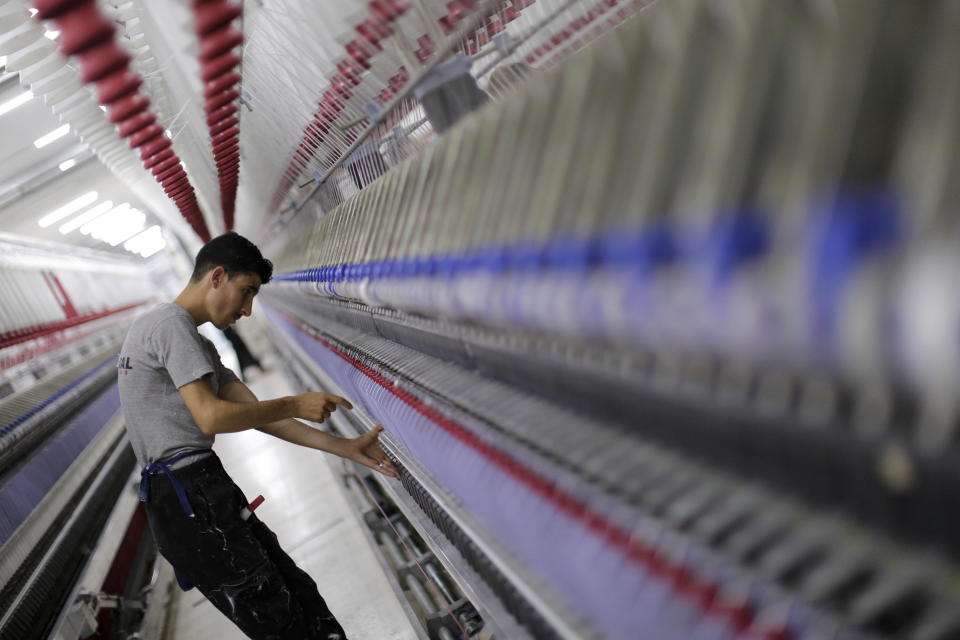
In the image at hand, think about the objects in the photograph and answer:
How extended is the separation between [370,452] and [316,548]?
2.09 metres

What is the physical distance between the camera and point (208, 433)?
195 cm

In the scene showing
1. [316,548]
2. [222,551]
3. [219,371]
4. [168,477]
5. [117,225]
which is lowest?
[316,548]

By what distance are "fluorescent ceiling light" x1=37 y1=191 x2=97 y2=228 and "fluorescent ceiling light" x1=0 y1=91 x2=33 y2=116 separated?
3797 mm

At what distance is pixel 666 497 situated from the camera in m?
0.76

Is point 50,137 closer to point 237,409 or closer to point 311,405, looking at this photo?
point 237,409

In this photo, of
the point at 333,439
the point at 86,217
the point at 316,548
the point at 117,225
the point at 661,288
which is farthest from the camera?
the point at 117,225

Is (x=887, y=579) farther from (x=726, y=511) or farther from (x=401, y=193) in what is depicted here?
(x=401, y=193)

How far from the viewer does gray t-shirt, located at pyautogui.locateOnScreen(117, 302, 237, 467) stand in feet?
6.48

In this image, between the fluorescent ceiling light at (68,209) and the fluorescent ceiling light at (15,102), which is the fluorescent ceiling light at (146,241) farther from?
the fluorescent ceiling light at (15,102)

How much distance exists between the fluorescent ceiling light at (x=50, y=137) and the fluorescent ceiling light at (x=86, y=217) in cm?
353

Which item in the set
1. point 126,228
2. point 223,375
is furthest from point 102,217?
point 223,375

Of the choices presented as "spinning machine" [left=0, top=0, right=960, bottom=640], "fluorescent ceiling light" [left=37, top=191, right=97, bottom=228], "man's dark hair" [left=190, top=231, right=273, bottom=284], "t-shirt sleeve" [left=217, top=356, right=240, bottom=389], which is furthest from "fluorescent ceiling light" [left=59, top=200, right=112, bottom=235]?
"spinning machine" [left=0, top=0, right=960, bottom=640]

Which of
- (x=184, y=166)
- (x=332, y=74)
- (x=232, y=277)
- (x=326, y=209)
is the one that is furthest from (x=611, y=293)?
(x=184, y=166)

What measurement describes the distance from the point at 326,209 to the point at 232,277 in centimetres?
91
